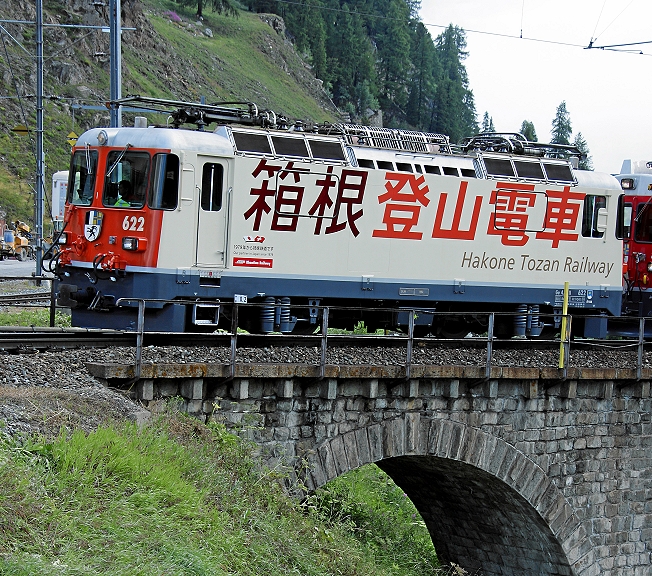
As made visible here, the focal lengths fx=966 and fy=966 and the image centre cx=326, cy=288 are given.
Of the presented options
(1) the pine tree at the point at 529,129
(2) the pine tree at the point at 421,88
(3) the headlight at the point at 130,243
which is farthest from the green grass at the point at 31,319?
(1) the pine tree at the point at 529,129

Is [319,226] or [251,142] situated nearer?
[251,142]

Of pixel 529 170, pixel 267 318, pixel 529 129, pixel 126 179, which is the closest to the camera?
pixel 126 179

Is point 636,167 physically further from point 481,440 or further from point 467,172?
point 481,440

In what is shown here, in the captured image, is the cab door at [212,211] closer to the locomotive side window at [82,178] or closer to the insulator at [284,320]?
the insulator at [284,320]

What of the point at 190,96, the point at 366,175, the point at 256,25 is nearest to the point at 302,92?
the point at 256,25

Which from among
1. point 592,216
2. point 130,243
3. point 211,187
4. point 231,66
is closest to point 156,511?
point 130,243

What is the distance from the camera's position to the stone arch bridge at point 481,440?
38.2 ft

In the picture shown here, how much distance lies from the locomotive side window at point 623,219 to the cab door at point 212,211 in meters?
8.60

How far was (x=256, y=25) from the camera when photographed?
10712 centimetres

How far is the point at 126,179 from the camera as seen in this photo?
14.3 m

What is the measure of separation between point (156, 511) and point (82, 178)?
26.9 feet

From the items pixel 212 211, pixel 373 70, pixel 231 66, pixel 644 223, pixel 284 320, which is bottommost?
pixel 284 320

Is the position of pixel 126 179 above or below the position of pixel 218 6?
below

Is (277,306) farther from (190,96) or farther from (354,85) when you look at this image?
(354,85)
